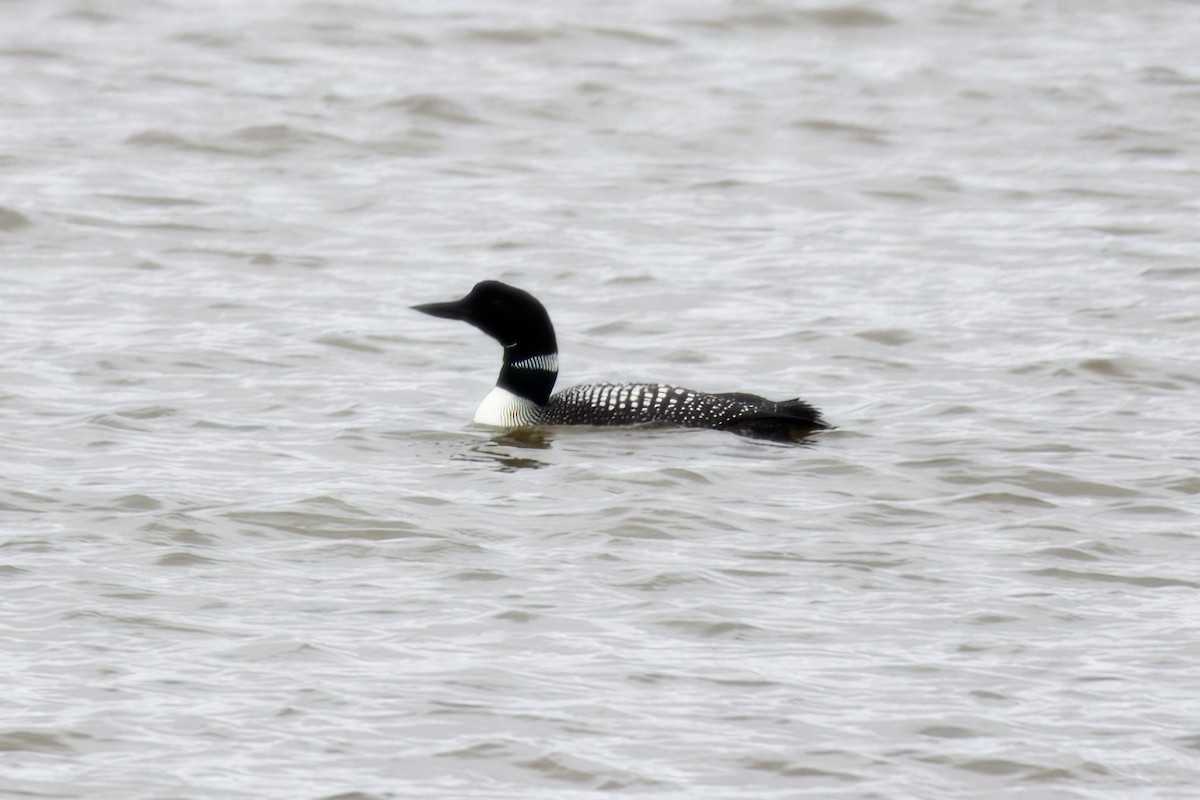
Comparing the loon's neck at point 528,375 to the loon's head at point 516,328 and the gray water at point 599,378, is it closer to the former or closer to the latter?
the loon's head at point 516,328

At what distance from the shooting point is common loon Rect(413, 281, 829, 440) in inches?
344

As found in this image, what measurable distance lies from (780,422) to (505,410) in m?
1.14

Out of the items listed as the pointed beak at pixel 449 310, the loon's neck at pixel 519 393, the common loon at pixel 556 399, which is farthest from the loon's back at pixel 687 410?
the pointed beak at pixel 449 310

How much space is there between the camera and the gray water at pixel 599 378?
218 inches

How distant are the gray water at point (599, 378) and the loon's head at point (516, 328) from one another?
304 mm

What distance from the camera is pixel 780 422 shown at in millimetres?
8680

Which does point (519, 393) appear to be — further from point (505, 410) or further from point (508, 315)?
point (508, 315)

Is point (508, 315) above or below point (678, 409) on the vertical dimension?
above

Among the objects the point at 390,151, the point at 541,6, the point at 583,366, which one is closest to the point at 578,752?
the point at 583,366

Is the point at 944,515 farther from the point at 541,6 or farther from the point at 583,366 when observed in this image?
the point at 541,6

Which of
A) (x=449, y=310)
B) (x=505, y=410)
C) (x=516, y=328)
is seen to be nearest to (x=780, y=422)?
(x=505, y=410)

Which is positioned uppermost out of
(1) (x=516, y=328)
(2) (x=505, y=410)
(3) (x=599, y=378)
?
(1) (x=516, y=328)

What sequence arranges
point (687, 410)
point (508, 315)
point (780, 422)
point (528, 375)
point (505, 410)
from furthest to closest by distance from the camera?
1. point (508, 315)
2. point (528, 375)
3. point (505, 410)
4. point (687, 410)
5. point (780, 422)

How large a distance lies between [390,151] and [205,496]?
724 centimetres
